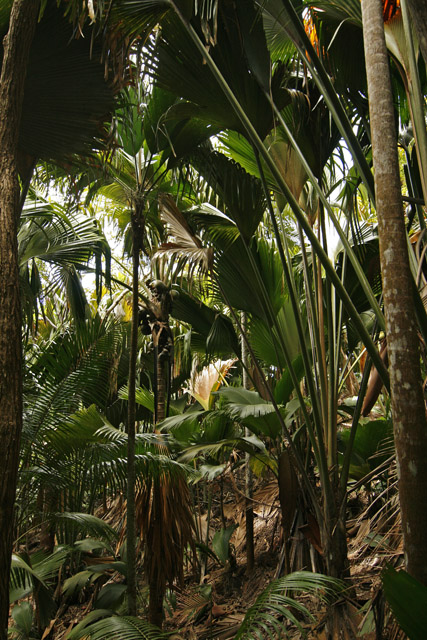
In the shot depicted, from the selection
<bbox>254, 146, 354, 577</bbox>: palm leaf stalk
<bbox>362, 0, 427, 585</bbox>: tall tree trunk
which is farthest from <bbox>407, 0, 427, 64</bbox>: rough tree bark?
<bbox>254, 146, 354, 577</bbox>: palm leaf stalk

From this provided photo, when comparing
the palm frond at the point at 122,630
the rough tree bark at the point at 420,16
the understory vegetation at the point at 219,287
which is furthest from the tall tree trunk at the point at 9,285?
the rough tree bark at the point at 420,16

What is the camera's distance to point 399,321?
1469mm

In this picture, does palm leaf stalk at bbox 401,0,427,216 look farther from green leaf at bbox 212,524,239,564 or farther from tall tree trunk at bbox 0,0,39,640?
green leaf at bbox 212,524,239,564

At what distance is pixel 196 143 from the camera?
11.2 ft

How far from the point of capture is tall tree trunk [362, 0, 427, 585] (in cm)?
137

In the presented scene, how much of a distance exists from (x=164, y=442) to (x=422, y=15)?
276 cm

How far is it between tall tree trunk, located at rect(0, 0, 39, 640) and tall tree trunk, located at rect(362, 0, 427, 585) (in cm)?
129

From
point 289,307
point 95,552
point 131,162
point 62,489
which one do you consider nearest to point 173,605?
point 95,552

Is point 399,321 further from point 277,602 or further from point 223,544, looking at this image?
point 223,544

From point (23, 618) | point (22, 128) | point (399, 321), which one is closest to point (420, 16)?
point (399, 321)

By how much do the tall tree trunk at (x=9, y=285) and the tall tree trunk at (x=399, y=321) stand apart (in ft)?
4.23

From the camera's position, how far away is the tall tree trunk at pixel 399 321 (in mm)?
1365

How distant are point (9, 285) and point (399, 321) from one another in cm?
143

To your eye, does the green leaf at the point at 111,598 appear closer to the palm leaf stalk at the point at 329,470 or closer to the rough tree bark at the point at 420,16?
the palm leaf stalk at the point at 329,470
